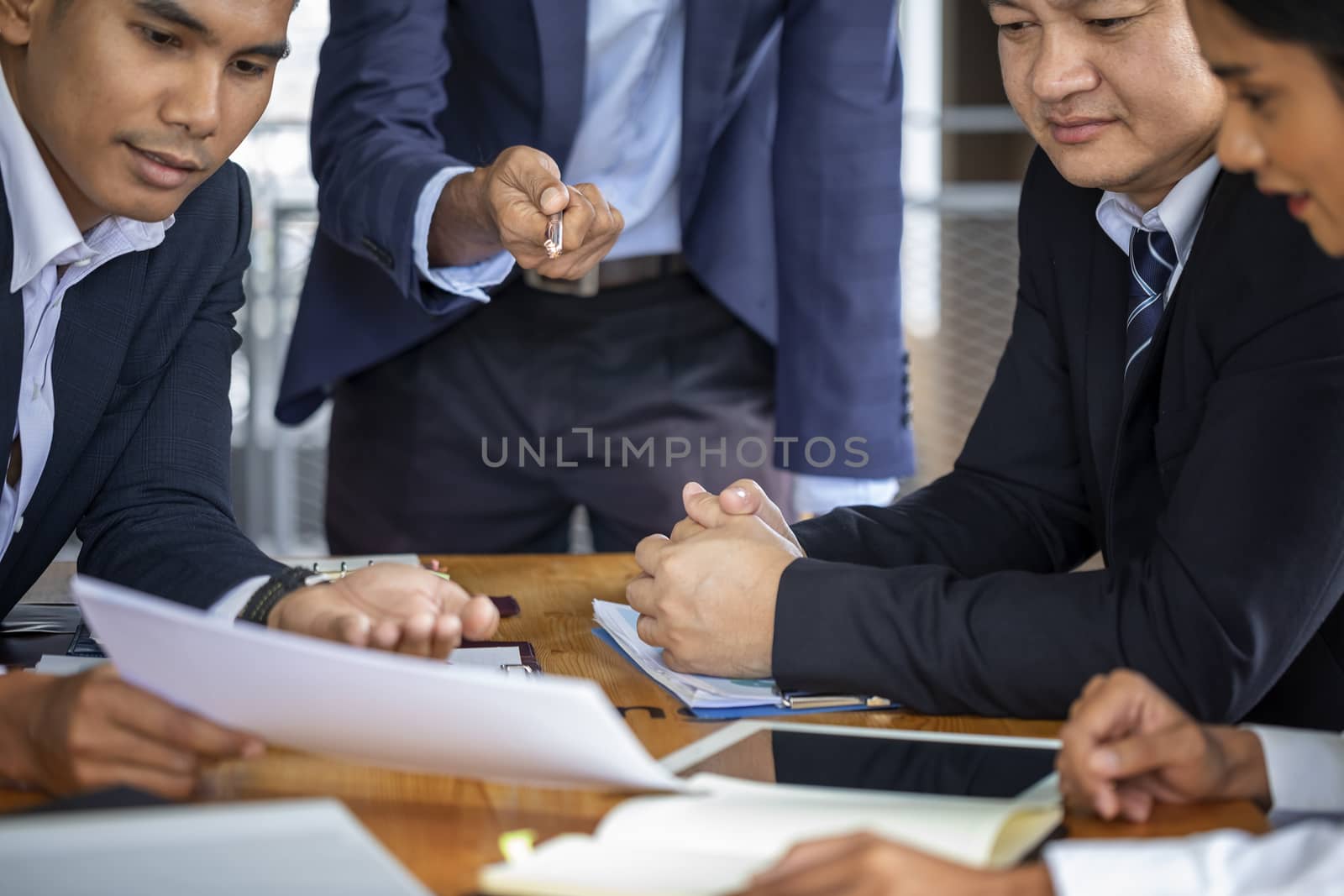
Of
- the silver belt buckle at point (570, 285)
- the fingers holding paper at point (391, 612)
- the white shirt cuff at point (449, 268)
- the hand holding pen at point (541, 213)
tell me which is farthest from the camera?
the silver belt buckle at point (570, 285)

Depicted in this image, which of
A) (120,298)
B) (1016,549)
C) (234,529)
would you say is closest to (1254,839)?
(1016,549)

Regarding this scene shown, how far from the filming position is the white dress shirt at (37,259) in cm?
142

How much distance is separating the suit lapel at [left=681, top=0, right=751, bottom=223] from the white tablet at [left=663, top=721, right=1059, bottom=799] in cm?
113

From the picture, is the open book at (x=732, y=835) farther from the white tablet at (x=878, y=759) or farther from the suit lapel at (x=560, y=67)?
the suit lapel at (x=560, y=67)

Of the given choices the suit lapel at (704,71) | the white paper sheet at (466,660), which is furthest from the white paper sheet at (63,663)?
the suit lapel at (704,71)

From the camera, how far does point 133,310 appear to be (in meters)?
1.57

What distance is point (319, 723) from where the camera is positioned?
90cm

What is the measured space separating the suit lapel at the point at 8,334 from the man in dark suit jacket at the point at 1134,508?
0.61 meters

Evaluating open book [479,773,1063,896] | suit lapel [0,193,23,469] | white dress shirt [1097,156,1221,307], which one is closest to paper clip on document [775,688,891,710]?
open book [479,773,1063,896]

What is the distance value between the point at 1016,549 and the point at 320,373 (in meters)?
1.04

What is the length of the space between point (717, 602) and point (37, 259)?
0.71 m

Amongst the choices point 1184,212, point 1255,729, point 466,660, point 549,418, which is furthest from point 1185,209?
point 549,418

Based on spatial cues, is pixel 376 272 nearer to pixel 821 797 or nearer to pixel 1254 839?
pixel 821 797

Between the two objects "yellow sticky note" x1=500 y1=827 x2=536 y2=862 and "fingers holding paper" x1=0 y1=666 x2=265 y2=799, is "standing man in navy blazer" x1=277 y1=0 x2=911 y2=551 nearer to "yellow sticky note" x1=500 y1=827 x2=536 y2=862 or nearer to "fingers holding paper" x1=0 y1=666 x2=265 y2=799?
"fingers holding paper" x1=0 y1=666 x2=265 y2=799
